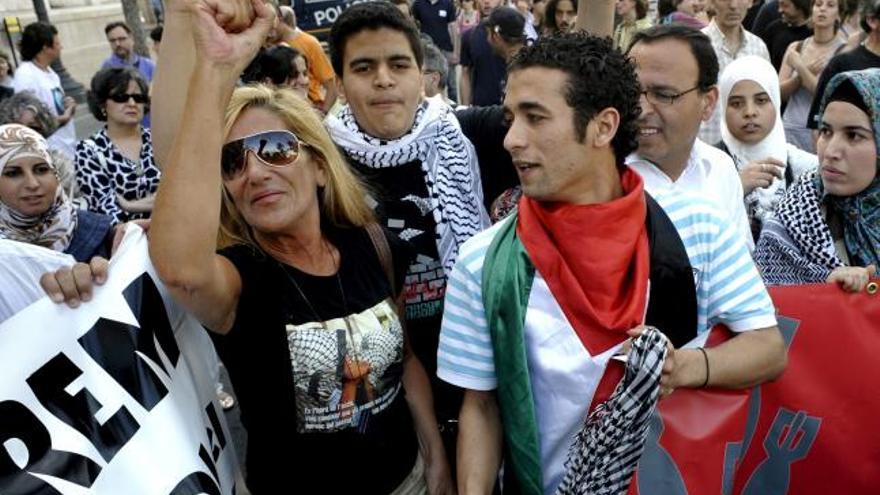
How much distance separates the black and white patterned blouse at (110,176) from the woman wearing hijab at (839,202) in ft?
11.0

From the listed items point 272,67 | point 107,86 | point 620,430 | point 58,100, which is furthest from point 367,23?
point 58,100

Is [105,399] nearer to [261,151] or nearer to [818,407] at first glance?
[261,151]

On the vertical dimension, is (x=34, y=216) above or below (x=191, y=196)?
below

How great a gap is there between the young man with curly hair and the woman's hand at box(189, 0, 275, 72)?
64cm

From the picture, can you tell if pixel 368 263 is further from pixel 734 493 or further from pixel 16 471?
pixel 734 493

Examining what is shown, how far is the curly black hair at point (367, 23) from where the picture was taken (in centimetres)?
264

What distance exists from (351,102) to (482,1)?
359 inches

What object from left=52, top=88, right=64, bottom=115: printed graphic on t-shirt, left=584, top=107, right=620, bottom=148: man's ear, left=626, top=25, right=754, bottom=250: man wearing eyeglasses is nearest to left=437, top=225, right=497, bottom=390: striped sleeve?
left=584, top=107, right=620, bottom=148: man's ear

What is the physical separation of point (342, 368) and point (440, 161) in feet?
3.13

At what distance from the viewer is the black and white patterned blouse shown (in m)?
4.49

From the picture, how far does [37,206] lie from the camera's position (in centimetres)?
314

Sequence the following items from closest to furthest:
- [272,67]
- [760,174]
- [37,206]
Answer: [760,174] → [37,206] → [272,67]

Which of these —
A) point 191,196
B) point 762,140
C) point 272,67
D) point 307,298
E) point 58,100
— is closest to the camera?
point 191,196

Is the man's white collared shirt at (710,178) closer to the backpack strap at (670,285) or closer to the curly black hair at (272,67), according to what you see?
the backpack strap at (670,285)
